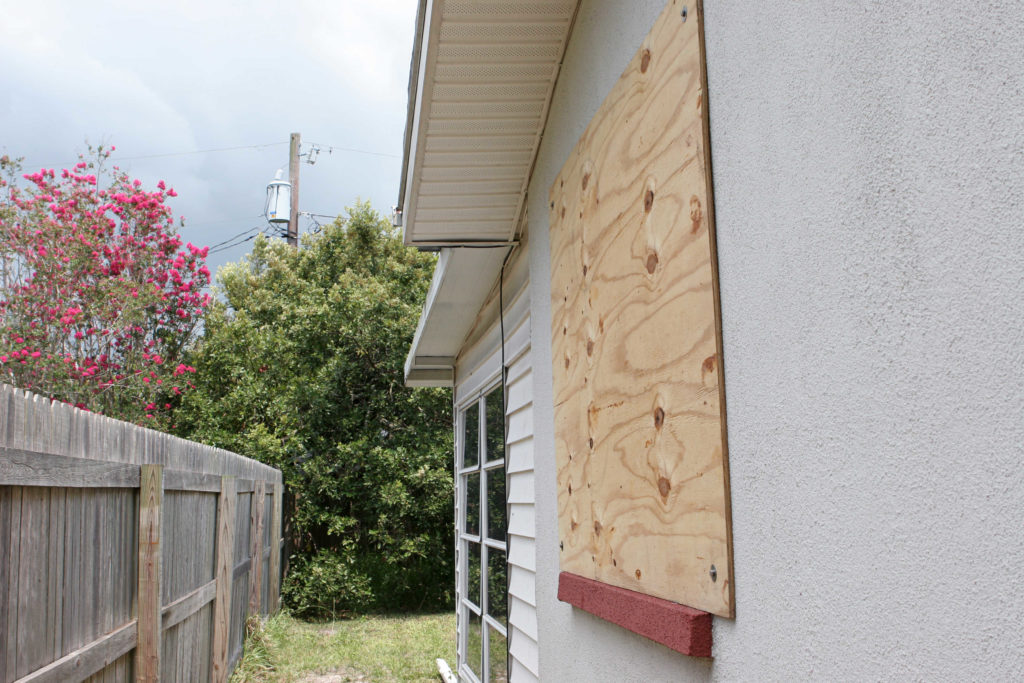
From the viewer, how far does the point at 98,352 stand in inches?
446

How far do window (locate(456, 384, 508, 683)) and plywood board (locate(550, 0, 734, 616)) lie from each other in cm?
271

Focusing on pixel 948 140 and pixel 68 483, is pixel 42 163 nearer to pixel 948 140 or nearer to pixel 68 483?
pixel 68 483

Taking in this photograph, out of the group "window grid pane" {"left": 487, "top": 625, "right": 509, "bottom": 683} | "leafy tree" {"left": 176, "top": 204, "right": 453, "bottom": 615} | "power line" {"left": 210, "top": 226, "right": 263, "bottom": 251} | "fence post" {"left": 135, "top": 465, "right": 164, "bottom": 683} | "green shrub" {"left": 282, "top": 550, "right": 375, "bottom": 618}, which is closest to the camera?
"fence post" {"left": 135, "top": 465, "right": 164, "bottom": 683}

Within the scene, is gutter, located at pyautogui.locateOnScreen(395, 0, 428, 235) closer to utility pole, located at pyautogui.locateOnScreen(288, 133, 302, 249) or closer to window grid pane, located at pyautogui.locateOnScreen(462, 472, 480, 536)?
window grid pane, located at pyautogui.locateOnScreen(462, 472, 480, 536)

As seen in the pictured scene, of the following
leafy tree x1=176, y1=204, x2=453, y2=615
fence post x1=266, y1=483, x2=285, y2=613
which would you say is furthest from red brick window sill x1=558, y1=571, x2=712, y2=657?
leafy tree x1=176, y1=204, x2=453, y2=615

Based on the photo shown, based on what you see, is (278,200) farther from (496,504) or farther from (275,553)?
(496,504)

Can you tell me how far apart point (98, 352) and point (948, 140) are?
1187cm

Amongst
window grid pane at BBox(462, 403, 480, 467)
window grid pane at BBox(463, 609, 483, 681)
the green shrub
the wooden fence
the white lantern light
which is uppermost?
the white lantern light

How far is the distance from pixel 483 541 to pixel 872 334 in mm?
5183

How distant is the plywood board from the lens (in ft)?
5.32

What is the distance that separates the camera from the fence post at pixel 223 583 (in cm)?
610

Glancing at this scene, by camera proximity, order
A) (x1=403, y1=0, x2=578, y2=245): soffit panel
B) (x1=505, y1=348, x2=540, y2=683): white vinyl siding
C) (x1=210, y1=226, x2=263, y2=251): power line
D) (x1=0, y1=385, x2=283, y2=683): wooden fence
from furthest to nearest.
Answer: (x1=210, y1=226, x2=263, y2=251): power line → (x1=505, y1=348, x2=540, y2=683): white vinyl siding → (x1=403, y1=0, x2=578, y2=245): soffit panel → (x1=0, y1=385, x2=283, y2=683): wooden fence

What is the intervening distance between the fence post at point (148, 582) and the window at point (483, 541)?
186 centimetres

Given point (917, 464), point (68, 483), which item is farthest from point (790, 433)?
point (68, 483)
